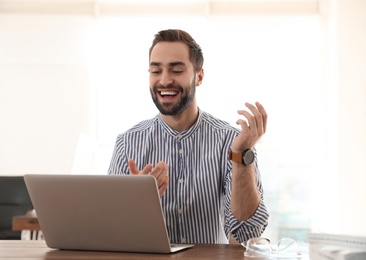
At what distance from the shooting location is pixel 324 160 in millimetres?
5363

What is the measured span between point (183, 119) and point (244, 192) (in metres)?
0.44

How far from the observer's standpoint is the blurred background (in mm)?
5504

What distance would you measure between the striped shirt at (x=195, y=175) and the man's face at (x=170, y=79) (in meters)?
0.10

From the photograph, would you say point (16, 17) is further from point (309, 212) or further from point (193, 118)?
point (193, 118)

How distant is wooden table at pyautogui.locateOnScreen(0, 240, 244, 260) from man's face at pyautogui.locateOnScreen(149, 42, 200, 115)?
0.67 metres

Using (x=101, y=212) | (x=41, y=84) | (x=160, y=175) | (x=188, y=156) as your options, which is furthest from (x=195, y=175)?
(x=41, y=84)

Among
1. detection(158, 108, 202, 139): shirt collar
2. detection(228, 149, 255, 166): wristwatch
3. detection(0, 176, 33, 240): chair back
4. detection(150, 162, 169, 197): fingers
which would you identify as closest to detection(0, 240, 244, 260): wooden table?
detection(150, 162, 169, 197): fingers

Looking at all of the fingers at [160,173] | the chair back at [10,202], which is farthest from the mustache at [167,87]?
the chair back at [10,202]

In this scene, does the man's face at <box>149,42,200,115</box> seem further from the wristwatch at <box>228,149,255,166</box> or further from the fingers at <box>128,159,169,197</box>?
the fingers at <box>128,159,169,197</box>

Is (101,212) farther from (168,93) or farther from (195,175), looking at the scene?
(168,93)

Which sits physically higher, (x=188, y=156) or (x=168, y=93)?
(x=168, y=93)

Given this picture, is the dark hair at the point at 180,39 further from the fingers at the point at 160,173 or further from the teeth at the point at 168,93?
the fingers at the point at 160,173

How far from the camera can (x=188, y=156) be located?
2521 millimetres

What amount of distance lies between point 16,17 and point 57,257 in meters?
4.18
